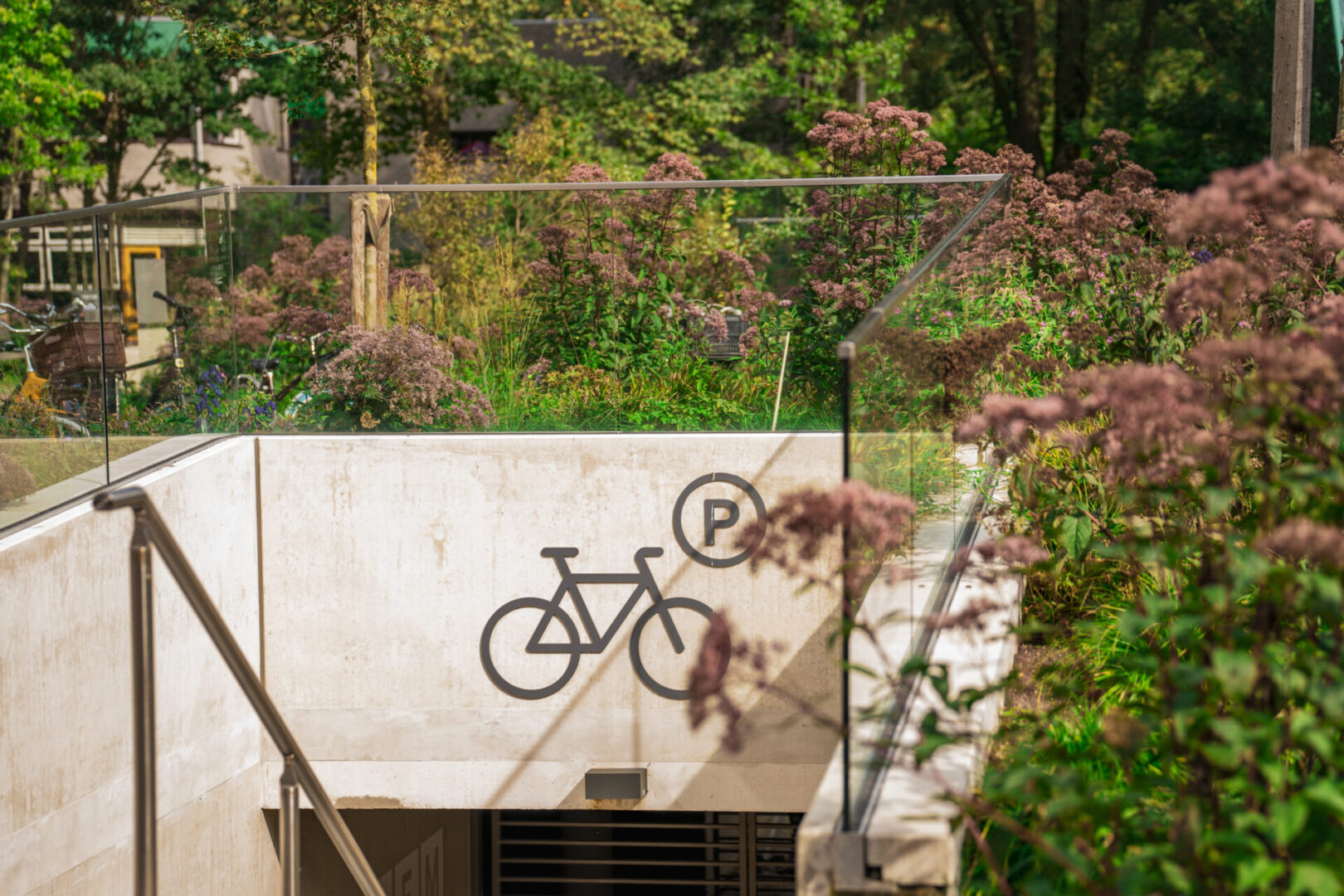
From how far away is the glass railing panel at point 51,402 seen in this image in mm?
5609

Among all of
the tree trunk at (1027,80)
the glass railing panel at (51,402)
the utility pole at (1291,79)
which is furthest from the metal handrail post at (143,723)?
the tree trunk at (1027,80)

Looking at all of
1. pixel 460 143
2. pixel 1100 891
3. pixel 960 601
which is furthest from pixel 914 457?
pixel 460 143

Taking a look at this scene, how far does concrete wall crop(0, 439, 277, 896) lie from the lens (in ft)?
17.5

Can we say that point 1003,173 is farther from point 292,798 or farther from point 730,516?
point 292,798

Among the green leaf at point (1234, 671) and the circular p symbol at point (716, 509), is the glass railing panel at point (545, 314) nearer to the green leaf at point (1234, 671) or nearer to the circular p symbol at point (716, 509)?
the circular p symbol at point (716, 509)

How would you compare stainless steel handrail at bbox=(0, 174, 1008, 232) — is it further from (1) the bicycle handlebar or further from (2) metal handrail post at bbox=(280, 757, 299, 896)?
(2) metal handrail post at bbox=(280, 757, 299, 896)

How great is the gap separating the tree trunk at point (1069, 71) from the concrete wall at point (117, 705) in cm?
1633

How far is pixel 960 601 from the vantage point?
13.9 feet

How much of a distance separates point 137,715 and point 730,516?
14.6ft

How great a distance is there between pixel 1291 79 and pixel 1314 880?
23.3 ft

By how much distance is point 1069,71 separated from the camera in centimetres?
2014

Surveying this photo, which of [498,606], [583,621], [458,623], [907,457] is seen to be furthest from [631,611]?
[907,457]

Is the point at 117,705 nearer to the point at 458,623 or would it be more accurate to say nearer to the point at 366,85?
the point at 458,623

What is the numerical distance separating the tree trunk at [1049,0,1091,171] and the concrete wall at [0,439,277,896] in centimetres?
1633
